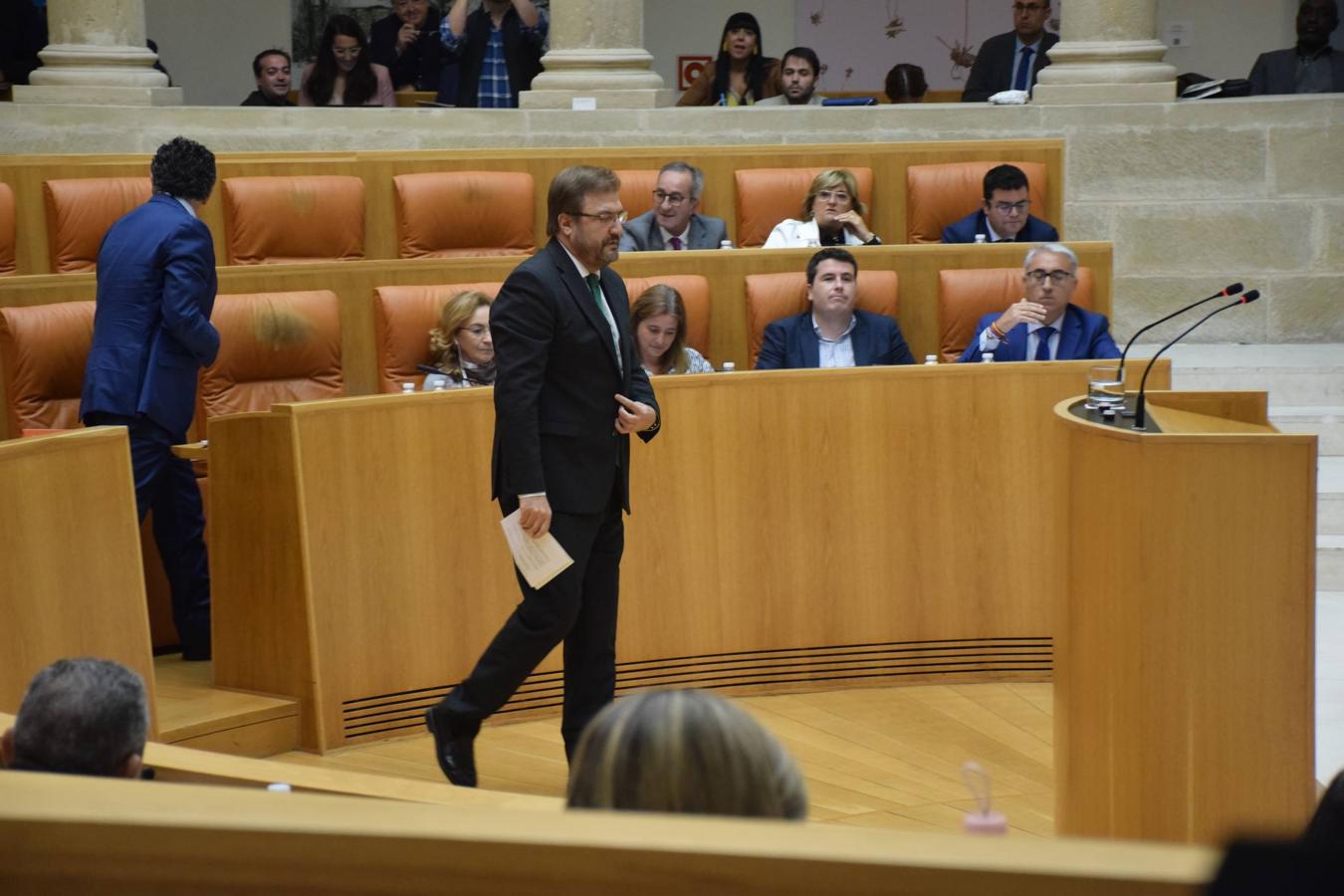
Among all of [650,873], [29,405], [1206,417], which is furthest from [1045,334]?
[650,873]

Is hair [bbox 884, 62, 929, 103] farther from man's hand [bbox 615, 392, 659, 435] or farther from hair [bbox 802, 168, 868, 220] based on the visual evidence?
man's hand [bbox 615, 392, 659, 435]

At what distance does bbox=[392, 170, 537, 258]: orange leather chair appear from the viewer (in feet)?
19.4

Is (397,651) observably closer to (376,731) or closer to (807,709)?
(376,731)

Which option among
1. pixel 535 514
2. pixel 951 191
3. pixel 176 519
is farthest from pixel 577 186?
pixel 951 191

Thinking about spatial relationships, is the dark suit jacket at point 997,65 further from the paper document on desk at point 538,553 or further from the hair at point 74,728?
the hair at point 74,728

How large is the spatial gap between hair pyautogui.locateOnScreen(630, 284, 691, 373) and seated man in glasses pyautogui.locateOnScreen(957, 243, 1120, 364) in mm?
829

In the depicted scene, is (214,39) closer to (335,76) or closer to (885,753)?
(335,76)

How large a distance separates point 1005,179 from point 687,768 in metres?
4.76

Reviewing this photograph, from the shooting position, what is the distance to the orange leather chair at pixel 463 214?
5918 millimetres

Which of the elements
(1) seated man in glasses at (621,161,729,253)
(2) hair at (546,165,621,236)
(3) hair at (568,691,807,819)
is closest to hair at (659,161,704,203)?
(1) seated man in glasses at (621,161,729,253)

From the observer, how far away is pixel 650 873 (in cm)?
88

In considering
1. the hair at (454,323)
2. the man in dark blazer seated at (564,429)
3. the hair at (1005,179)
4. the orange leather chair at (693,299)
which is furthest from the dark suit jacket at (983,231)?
the man in dark blazer seated at (564,429)

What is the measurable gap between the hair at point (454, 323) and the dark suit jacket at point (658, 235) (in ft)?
3.90

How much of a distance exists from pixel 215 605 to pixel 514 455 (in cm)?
124
